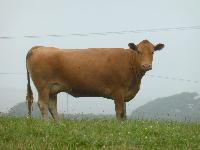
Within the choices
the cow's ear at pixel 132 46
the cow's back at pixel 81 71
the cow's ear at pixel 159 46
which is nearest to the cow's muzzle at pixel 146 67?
the cow's back at pixel 81 71

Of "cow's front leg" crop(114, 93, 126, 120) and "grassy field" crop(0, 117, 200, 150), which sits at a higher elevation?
"cow's front leg" crop(114, 93, 126, 120)

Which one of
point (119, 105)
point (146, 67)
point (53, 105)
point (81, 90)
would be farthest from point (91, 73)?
point (146, 67)

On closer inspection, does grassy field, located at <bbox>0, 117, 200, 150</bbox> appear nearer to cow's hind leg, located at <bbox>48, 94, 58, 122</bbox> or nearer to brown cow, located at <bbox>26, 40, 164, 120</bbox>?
brown cow, located at <bbox>26, 40, 164, 120</bbox>

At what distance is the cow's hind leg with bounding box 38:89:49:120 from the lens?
2130cm

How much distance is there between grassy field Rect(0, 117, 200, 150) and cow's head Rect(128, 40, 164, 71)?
558cm

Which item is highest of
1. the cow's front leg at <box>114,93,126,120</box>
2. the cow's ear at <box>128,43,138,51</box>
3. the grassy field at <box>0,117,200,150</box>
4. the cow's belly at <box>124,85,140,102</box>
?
the cow's ear at <box>128,43,138,51</box>

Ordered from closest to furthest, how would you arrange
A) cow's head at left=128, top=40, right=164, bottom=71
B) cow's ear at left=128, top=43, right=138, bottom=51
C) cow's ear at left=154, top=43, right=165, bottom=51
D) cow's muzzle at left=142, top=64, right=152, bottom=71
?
cow's muzzle at left=142, top=64, right=152, bottom=71, cow's head at left=128, top=40, right=164, bottom=71, cow's ear at left=128, top=43, right=138, bottom=51, cow's ear at left=154, top=43, right=165, bottom=51

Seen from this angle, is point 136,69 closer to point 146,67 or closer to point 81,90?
point 146,67

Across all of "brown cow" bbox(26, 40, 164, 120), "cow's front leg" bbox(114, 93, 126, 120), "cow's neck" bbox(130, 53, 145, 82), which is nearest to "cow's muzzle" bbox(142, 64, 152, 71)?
"brown cow" bbox(26, 40, 164, 120)

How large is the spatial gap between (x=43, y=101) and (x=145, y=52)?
180 inches

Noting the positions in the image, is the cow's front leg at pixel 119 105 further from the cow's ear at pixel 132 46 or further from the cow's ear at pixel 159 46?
the cow's ear at pixel 159 46

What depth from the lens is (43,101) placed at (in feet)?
70.4

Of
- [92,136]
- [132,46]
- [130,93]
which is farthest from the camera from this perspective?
[132,46]

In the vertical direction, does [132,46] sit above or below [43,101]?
above
